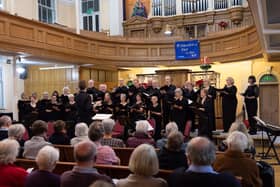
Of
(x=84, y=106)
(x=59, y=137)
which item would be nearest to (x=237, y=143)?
(x=59, y=137)

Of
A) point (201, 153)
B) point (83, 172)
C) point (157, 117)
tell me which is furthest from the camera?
point (157, 117)

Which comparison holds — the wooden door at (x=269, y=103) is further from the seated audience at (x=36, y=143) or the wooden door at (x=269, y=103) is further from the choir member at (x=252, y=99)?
the seated audience at (x=36, y=143)

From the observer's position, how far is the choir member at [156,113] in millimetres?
7887

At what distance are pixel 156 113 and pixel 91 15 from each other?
9.50m

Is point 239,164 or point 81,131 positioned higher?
point 81,131

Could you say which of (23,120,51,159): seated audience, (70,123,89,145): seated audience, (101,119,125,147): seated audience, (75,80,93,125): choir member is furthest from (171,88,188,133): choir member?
(23,120,51,159): seated audience

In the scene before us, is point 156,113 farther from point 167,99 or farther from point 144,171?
point 144,171

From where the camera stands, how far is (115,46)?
12906 millimetres

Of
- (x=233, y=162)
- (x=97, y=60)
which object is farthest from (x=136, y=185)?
(x=97, y=60)

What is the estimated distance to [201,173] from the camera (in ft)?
7.66

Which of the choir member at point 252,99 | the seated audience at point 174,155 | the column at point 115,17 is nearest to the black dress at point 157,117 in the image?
the choir member at point 252,99

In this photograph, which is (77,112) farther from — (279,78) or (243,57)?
(279,78)

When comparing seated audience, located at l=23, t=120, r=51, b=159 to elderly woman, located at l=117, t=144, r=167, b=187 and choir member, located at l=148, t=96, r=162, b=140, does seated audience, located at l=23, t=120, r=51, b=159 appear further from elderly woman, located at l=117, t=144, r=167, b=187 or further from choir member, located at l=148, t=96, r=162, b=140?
choir member, located at l=148, t=96, r=162, b=140

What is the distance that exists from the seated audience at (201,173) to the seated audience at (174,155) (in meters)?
0.73
